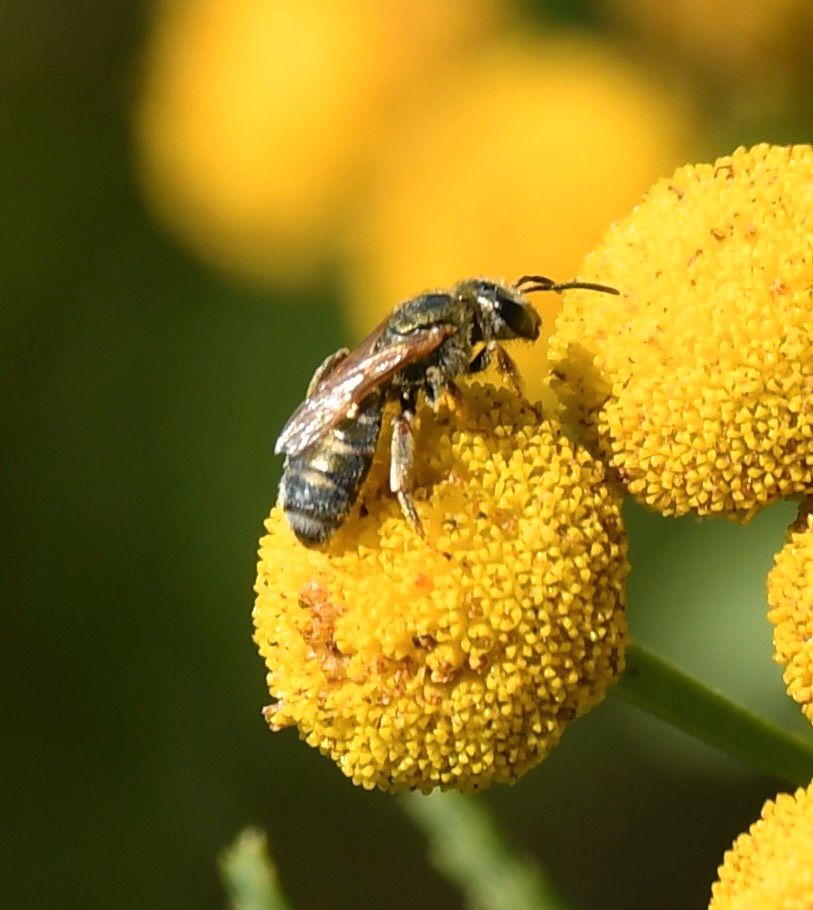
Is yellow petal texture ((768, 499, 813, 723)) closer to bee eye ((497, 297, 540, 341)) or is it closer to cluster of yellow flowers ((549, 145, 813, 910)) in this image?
cluster of yellow flowers ((549, 145, 813, 910))

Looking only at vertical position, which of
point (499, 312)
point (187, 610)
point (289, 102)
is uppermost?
point (499, 312)

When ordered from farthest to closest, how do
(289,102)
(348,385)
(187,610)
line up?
(187,610) < (289,102) < (348,385)

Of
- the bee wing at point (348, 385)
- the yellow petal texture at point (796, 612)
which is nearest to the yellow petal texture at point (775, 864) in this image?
the yellow petal texture at point (796, 612)

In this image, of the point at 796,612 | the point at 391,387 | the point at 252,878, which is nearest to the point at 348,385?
the point at 391,387

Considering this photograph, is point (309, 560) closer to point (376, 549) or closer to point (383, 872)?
point (376, 549)

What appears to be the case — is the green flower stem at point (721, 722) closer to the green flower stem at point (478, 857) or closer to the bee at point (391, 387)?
the bee at point (391, 387)

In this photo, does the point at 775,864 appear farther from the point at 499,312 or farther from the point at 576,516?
the point at 499,312

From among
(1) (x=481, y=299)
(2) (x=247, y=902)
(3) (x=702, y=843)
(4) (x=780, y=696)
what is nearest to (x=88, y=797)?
(3) (x=702, y=843)
